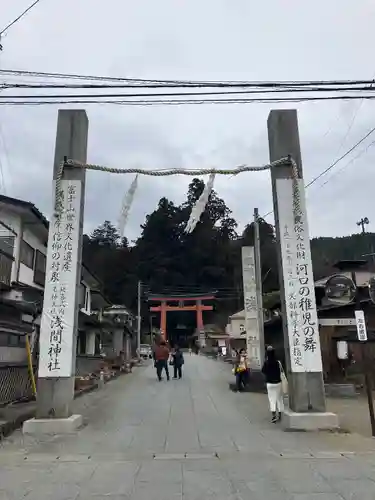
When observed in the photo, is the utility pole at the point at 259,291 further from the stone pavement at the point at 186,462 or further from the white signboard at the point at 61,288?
the white signboard at the point at 61,288

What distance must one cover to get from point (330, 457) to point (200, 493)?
8.83 feet

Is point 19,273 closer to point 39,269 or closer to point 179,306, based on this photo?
point 39,269

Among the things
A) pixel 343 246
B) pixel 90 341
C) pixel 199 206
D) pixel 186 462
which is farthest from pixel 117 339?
pixel 343 246

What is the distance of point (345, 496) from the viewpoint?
5133mm

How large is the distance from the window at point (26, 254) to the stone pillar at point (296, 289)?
34.8 ft

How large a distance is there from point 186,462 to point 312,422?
11.9 feet

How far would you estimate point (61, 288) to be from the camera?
1024 cm

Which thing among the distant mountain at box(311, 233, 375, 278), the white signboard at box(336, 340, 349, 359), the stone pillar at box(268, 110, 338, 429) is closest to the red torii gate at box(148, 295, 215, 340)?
the distant mountain at box(311, 233, 375, 278)

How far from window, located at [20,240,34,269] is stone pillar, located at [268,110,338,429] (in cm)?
1060

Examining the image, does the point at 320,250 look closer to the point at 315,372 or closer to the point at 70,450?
the point at 315,372

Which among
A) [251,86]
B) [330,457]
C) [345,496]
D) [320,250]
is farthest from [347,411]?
[320,250]

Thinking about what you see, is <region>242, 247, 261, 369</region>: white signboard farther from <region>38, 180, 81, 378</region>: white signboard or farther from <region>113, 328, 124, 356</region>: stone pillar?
<region>113, 328, 124, 356</region>: stone pillar

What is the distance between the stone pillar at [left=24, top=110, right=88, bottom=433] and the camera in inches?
375

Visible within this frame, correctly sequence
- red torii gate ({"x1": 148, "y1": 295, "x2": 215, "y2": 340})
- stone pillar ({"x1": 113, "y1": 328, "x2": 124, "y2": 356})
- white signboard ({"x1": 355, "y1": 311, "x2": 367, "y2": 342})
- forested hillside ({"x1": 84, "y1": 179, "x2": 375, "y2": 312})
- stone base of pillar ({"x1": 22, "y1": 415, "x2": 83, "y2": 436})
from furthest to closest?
red torii gate ({"x1": 148, "y1": 295, "x2": 215, "y2": 340})
forested hillside ({"x1": 84, "y1": 179, "x2": 375, "y2": 312})
stone pillar ({"x1": 113, "y1": 328, "x2": 124, "y2": 356})
white signboard ({"x1": 355, "y1": 311, "x2": 367, "y2": 342})
stone base of pillar ({"x1": 22, "y1": 415, "x2": 83, "y2": 436})
